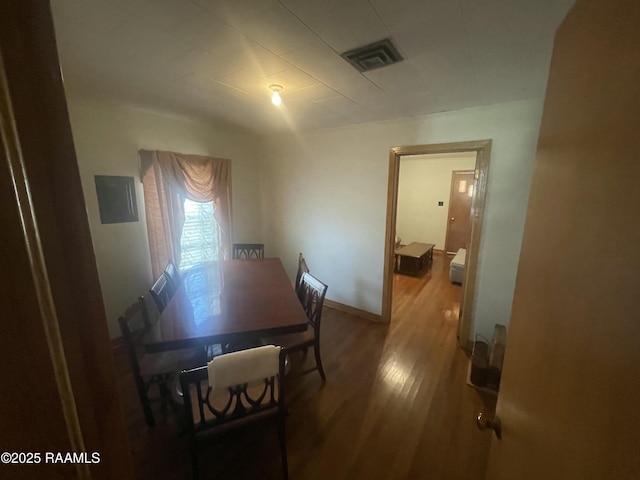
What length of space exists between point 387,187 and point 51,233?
9.19 ft

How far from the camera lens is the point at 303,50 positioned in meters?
1.39

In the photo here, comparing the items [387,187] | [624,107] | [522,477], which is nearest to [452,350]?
[387,187]

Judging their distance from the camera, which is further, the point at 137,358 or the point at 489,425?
the point at 137,358

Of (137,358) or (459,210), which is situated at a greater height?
(459,210)

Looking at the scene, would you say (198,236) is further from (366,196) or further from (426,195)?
(426,195)

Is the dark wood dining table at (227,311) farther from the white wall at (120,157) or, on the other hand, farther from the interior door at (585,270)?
the interior door at (585,270)

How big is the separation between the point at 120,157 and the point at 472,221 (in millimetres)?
3490

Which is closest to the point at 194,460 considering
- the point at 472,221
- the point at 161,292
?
the point at 161,292

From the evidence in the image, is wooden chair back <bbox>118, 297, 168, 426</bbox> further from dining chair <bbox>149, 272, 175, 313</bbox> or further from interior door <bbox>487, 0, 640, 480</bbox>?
interior door <bbox>487, 0, 640, 480</bbox>

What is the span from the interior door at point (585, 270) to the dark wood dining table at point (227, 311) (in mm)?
1232

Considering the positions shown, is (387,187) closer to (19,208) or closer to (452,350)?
(452,350)

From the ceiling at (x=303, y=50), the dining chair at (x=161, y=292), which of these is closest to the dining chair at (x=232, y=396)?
the dining chair at (x=161, y=292)

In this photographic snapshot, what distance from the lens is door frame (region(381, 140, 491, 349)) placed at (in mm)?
2293

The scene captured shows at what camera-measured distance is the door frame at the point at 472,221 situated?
2.29 meters
